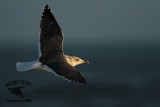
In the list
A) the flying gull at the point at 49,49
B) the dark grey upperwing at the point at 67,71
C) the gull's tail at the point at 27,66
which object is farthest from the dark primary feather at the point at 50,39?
the dark grey upperwing at the point at 67,71

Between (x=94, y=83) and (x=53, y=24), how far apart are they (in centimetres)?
1619

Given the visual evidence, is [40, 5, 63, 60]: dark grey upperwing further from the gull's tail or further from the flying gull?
the gull's tail

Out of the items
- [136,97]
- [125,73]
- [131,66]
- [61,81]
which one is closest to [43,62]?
[136,97]

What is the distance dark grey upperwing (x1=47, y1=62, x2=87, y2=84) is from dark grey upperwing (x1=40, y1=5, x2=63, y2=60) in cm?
73

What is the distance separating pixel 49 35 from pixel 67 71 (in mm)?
1320

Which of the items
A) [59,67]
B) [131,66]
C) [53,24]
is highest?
[131,66]

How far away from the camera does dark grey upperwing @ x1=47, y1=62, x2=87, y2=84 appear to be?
1076cm

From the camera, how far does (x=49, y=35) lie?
1212 centimetres

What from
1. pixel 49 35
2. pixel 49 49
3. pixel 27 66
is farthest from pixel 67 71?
pixel 49 35

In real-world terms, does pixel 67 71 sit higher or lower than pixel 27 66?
lower

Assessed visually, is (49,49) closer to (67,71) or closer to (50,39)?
(50,39)

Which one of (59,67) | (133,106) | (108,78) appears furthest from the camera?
(108,78)

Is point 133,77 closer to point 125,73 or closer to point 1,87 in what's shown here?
point 125,73

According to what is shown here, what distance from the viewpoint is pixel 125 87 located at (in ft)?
92.4
